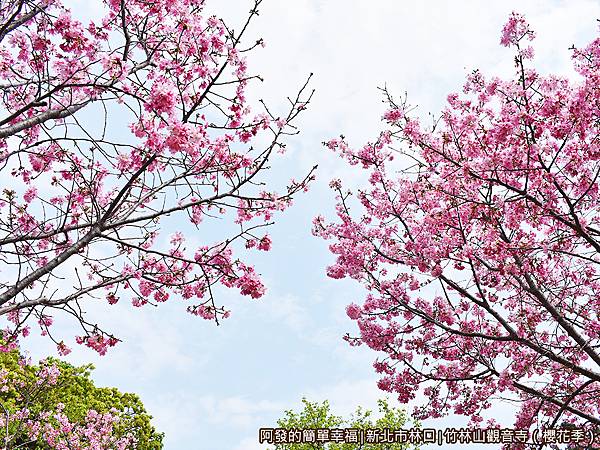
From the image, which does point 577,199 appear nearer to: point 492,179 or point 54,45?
point 492,179

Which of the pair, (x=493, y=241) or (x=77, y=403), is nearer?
(x=493, y=241)

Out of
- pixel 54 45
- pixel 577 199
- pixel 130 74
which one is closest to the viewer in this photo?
pixel 130 74

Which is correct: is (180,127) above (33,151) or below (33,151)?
below

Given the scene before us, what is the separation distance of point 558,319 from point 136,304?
6026 millimetres

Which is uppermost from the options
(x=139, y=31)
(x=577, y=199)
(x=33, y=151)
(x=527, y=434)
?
(x=139, y=31)

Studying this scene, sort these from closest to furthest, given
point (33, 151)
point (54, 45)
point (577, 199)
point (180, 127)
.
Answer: point (180, 127) < point (54, 45) < point (33, 151) < point (577, 199)

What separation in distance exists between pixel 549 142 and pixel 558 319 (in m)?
2.75

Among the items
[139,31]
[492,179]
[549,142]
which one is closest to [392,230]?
[492,179]

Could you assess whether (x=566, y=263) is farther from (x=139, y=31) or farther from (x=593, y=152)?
(x=139, y=31)

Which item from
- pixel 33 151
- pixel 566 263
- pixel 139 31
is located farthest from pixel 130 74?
pixel 566 263

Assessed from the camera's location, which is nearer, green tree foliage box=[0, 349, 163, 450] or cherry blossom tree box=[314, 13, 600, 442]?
cherry blossom tree box=[314, 13, 600, 442]

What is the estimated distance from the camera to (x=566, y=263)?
10297 millimetres

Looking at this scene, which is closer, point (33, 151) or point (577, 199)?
point (33, 151)

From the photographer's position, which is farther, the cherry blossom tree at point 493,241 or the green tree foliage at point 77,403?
the green tree foliage at point 77,403
